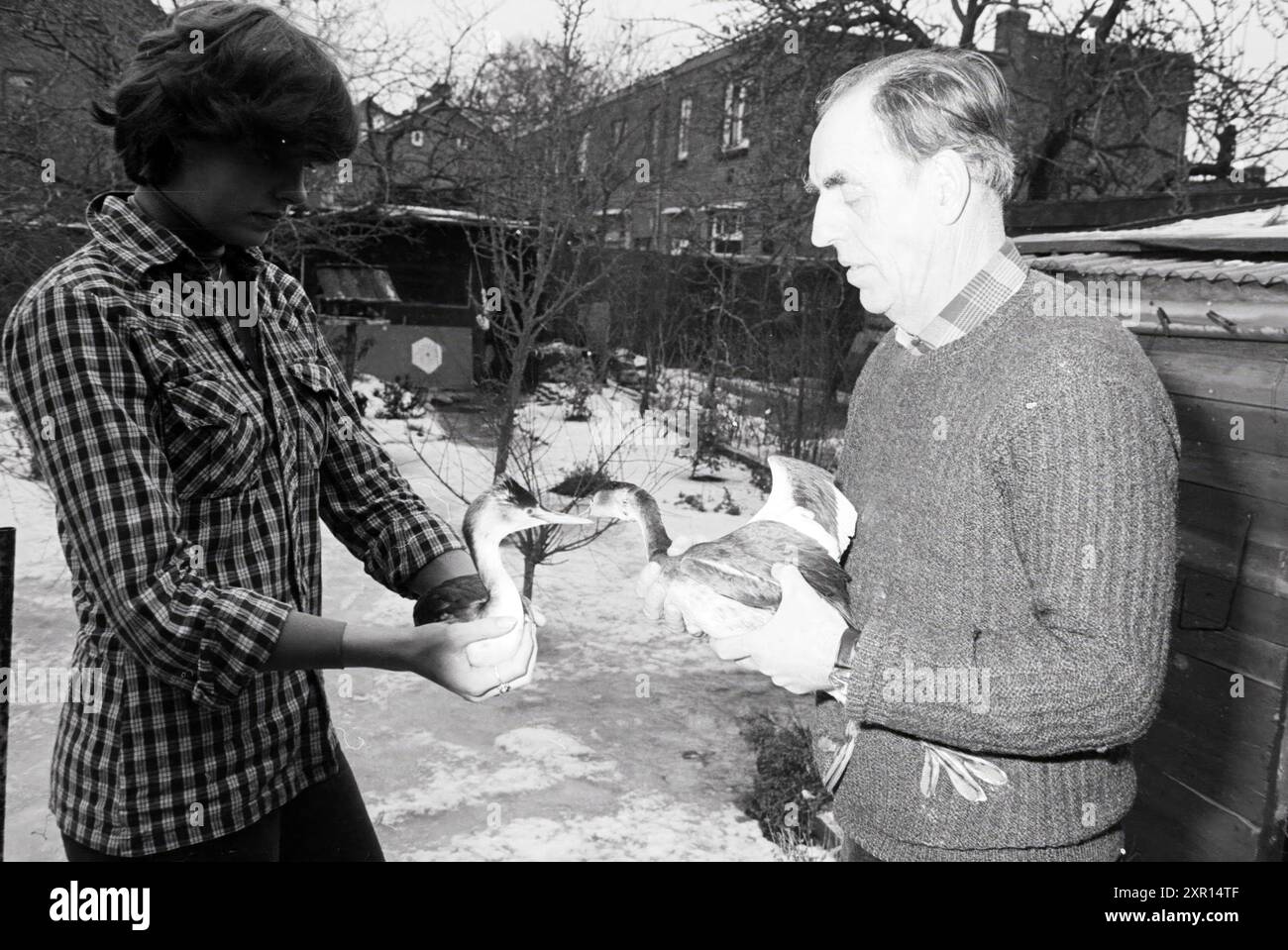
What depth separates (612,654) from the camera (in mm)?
6035

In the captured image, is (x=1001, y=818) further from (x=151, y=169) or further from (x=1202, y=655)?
(x=1202, y=655)

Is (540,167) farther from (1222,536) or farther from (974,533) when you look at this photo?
(974,533)

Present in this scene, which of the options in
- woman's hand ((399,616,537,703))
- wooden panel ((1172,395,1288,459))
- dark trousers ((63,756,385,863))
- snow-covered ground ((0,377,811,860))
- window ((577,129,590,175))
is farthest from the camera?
window ((577,129,590,175))

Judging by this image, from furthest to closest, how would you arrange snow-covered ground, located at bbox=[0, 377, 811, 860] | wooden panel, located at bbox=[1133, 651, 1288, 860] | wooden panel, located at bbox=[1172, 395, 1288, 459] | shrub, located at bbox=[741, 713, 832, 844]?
shrub, located at bbox=[741, 713, 832, 844] → snow-covered ground, located at bbox=[0, 377, 811, 860] → wooden panel, located at bbox=[1133, 651, 1288, 860] → wooden panel, located at bbox=[1172, 395, 1288, 459]

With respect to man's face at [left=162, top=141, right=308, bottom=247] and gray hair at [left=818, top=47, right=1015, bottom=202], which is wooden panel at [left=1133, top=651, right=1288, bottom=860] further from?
man's face at [left=162, top=141, right=308, bottom=247]

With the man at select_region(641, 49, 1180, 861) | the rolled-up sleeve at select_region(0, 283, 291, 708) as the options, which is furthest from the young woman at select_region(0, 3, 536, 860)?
the man at select_region(641, 49, 1180, 861)

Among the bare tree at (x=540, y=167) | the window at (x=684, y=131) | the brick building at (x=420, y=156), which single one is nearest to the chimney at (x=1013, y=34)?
the window at (x=684, y=131)

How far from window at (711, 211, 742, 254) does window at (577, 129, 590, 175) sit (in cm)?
382

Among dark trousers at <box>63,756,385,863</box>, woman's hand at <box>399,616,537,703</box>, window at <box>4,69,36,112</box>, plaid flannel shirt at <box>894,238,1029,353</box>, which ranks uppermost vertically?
window at <box>4,69,36,112</box>

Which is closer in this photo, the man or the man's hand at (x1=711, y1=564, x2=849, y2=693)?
the man

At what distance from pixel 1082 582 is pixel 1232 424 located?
7.96ft

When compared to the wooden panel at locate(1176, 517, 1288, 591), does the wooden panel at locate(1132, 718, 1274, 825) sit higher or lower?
lower

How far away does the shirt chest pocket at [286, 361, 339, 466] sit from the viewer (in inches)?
78.8

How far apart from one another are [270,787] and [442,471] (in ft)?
14.1
